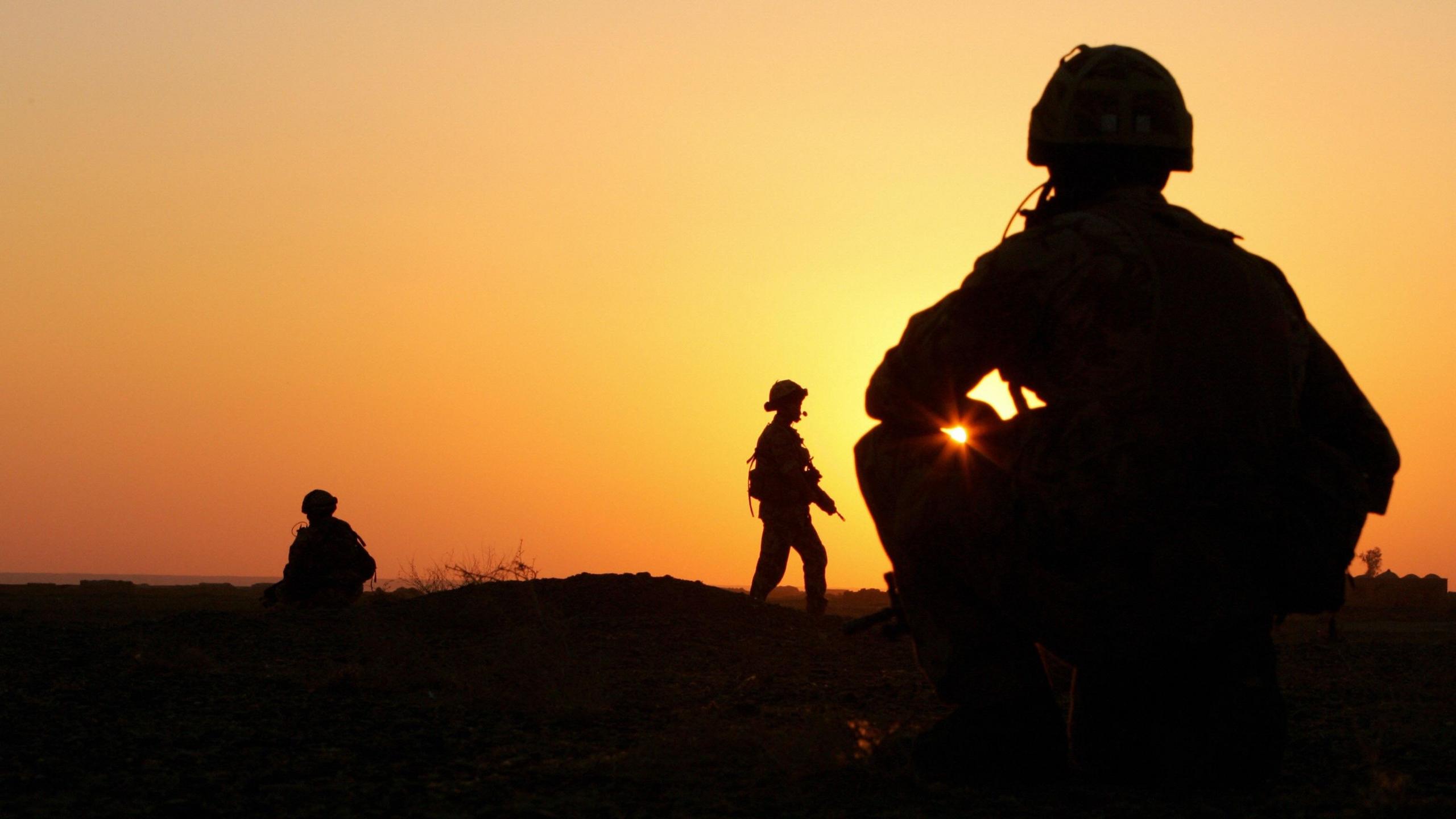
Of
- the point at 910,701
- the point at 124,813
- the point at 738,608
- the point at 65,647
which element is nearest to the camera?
the point at 124,813

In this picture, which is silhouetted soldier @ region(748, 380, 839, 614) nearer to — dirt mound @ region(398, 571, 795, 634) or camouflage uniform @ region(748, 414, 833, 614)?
camouflage uniform @ region(748, 414, 833, 614)

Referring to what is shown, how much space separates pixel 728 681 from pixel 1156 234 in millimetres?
4016

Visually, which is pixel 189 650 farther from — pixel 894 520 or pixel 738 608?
pixel 738 608

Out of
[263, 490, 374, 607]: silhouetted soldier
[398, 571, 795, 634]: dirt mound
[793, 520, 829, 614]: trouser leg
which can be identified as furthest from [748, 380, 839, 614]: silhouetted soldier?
[263, 490, 374, 607]: silhouetted soldier

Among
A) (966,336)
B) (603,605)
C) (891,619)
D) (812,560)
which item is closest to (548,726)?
(891,619)

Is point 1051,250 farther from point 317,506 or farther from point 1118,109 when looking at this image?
point 317,506

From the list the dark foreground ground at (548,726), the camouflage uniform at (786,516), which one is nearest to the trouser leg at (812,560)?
the camouflage uniform at (786,516)

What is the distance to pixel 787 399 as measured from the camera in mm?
17062

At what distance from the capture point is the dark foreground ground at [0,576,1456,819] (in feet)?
11.9

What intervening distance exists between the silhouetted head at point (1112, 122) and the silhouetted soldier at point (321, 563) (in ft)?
35.9

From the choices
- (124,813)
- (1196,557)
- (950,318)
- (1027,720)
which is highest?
(950,318)

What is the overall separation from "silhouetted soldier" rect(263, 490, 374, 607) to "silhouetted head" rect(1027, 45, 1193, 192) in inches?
431

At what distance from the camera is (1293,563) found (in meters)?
3.75

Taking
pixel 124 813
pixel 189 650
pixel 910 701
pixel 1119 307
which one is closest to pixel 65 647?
pixel 189 650
